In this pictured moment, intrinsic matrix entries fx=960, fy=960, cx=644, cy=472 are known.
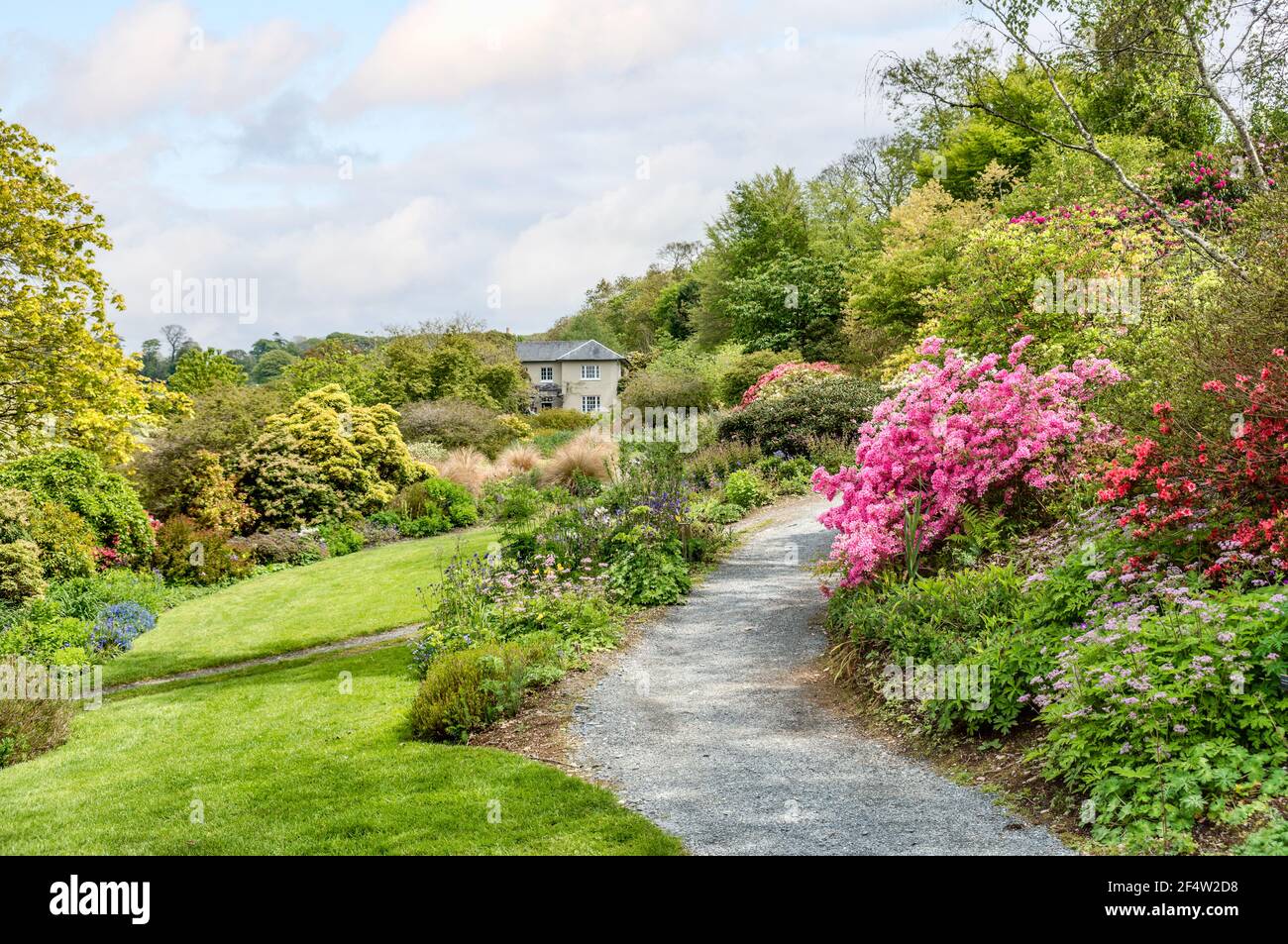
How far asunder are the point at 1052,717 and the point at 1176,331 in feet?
12.1

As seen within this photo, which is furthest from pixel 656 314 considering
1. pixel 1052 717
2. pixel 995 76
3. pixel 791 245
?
pixel 1052 717

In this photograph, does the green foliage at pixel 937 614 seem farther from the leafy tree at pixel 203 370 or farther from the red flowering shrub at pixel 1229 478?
the leafy tree at pixel 203 370

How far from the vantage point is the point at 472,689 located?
7.54 m

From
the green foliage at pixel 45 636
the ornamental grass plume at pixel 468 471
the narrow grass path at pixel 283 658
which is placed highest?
the ornamental grass plume at pixel 468 471

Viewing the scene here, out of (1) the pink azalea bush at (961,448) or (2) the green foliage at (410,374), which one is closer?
(1) the pink azalea bush at (961,448)

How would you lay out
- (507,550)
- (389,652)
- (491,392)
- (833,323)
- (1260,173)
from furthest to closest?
(491,392) → (833,323) → (507,550) → (389,652) → (1260,173)

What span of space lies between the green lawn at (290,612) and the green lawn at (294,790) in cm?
252

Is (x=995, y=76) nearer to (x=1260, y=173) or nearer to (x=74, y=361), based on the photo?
(x=1260, y=173)

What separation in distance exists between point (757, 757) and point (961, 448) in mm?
3890

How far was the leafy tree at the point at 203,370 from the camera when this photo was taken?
104 ft

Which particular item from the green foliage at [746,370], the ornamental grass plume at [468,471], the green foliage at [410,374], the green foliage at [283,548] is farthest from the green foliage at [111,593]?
the green foliage at [746,370]

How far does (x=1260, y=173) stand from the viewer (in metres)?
9.90

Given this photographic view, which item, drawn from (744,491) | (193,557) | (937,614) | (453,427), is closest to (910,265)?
(744,491)

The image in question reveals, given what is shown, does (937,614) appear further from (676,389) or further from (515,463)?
(676,389)
